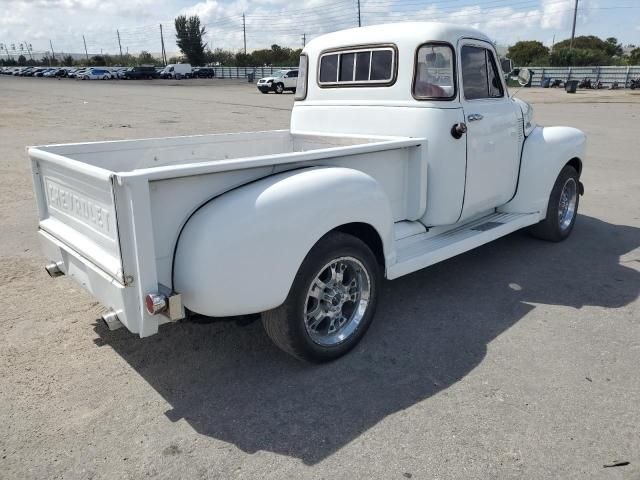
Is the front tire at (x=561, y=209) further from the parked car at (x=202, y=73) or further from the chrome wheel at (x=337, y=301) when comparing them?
the parked car at (x=202, y=73)

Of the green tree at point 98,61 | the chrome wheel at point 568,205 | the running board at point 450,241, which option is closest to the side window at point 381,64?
the running board at point 450,241

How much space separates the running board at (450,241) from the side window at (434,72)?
1.15 meters

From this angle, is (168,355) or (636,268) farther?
(636,268)

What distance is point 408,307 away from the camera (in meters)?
4.23

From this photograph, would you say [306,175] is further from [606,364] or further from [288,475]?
[606,364]

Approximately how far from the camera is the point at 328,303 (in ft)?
11.0

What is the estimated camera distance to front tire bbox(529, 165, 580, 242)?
219 inches

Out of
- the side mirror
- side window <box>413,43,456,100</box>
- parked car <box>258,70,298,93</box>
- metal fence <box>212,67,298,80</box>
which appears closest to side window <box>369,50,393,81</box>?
side window <box>413,43,456,100</box>

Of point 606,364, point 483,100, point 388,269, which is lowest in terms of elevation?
point 606,364

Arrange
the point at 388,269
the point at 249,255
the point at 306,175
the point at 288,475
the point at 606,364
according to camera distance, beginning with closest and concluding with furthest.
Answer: the point at 288,475 < the point at 249,255 < the point at 306,175 < the point at 606,364 < the point at 388,269

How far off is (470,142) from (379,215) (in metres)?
1.46

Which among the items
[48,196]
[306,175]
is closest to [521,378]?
[306,175]

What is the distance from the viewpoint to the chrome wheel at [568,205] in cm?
588

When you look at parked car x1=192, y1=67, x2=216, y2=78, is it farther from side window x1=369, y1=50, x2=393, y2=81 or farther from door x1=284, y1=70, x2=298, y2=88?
side window x1=369, y1=50, x2=393, y2=81
